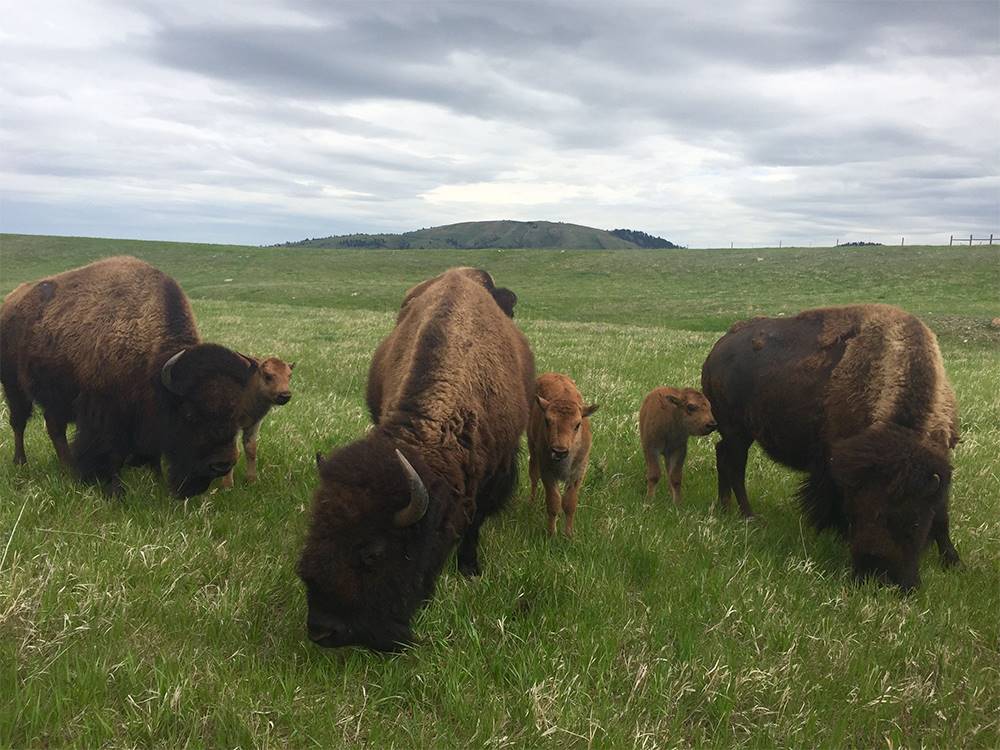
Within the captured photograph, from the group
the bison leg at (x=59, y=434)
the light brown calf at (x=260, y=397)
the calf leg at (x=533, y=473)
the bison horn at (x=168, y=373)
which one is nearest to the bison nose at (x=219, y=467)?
the light brown calf at (x=260, y=397)

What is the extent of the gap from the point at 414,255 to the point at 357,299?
33.5m

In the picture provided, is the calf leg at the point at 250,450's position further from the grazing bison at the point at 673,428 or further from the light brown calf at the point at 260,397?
the grazing bison at the point at 673,428

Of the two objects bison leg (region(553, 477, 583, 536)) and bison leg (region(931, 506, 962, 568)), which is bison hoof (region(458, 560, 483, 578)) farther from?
bison leg (region(931, 506, 962, 568))

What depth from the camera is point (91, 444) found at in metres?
6.16

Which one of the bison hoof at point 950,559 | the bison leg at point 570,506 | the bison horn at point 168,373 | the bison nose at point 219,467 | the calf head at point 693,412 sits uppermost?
the bison horn at point 168,373

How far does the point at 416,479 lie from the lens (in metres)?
3.63

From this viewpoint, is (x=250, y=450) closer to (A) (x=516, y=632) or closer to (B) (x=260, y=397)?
(B) (x=260, y=397)

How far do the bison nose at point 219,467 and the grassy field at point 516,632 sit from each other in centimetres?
26

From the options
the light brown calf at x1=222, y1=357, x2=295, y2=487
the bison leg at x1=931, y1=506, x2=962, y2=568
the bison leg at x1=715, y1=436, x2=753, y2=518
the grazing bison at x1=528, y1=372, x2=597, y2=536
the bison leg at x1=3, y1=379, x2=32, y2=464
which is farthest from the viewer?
the bison leg at x1=3, y1=379, x2=32, y2=464

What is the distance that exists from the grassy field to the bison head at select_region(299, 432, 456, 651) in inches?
7.4

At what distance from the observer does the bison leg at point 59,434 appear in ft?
22.4

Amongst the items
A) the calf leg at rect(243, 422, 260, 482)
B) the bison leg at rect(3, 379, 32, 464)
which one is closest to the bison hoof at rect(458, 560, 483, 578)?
the calf leg at rect(243, 422, 260, 482)

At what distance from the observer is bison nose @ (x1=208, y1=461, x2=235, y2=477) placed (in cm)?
587

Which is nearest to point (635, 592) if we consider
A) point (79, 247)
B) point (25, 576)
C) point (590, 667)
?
point (590, 667)
